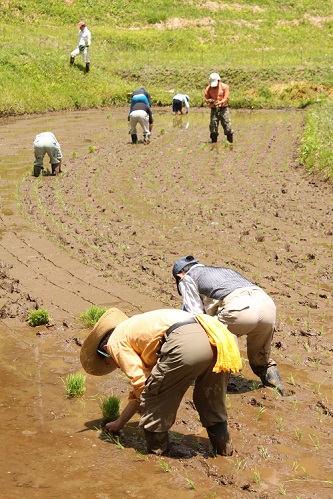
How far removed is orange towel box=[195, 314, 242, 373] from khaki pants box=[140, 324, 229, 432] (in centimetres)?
4

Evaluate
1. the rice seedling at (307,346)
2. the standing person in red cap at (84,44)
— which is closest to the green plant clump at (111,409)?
the rice seedling at (307,346)

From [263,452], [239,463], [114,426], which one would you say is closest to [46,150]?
[114,426]

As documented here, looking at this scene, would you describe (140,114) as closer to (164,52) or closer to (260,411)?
(260,411)

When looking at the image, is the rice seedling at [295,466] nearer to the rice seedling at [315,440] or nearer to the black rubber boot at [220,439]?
the rice seedling at [315,440]

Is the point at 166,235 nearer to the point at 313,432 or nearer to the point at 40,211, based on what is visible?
the point at 40,211

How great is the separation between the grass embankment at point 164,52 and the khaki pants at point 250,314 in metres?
17.5

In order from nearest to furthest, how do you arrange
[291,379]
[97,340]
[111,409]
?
[97,340] → [111,409] → [291,379]

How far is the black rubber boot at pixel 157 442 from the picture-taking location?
4.69 m

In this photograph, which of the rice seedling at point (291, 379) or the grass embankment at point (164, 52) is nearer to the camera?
the rice seedling at point (291, 379)

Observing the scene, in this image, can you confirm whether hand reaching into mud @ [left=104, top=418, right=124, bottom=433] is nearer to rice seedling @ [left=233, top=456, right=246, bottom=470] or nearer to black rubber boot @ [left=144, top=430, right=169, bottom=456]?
black rubber boot @ [left=144, top=430, right=169, bottom=456]

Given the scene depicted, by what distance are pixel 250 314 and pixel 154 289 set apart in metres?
2.66

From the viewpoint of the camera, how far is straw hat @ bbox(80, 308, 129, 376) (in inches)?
191

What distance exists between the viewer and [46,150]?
13211 millimetres

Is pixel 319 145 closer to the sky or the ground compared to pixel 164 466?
closer to the sky
